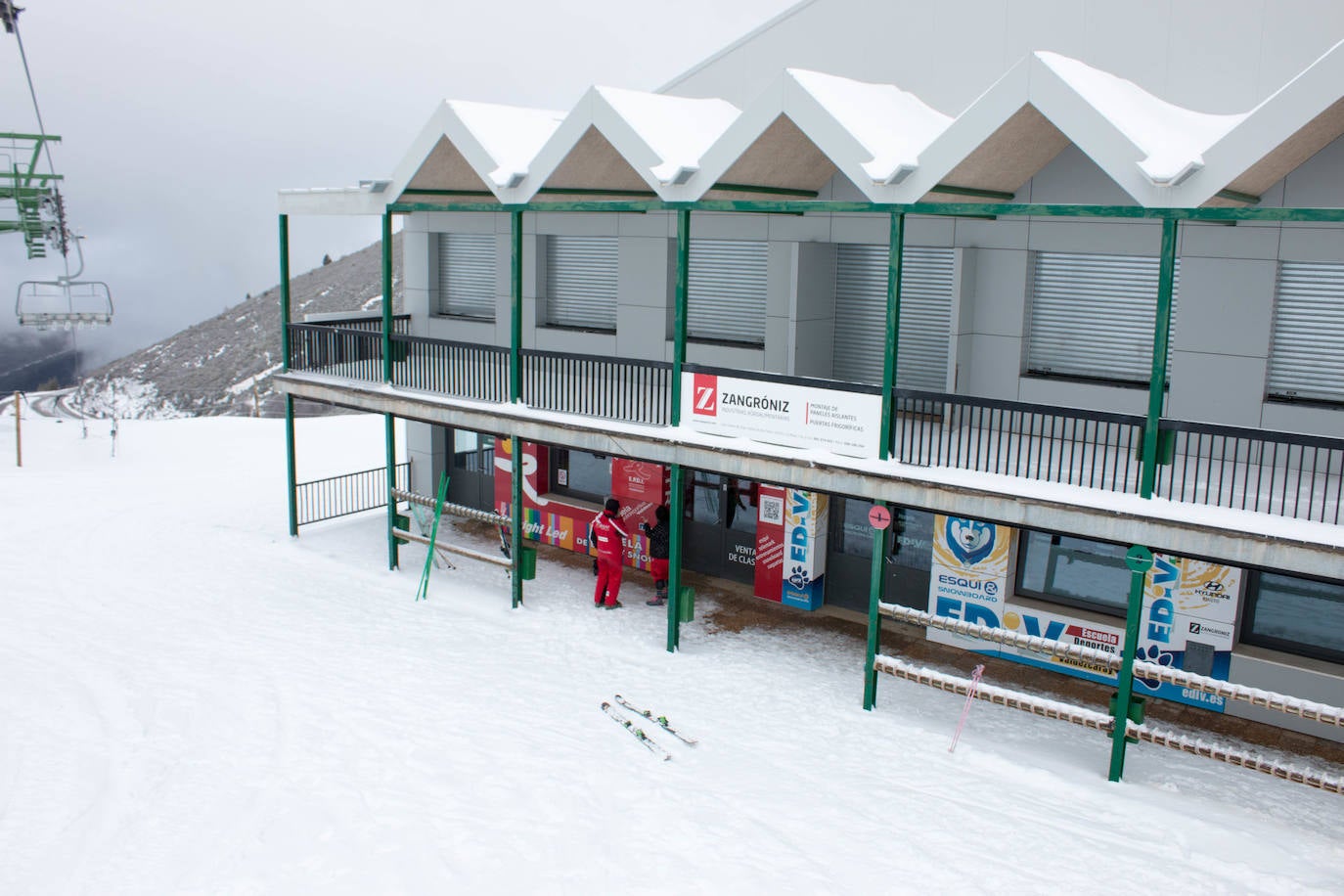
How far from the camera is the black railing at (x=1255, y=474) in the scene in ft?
33.7

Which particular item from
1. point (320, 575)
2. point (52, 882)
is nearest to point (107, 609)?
point (320, 575)

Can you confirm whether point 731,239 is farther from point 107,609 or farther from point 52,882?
point 52,882

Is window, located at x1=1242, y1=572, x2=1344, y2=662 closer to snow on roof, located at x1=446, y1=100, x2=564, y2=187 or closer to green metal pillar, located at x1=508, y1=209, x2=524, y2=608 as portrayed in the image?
green metal pillar, located at x1=508, y1=209, x2=524, y2=608

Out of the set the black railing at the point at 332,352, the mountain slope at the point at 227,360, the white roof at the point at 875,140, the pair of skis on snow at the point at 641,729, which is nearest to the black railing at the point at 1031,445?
the white roof at the point at 875,140

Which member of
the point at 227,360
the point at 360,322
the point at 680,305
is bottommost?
the point at 227,360

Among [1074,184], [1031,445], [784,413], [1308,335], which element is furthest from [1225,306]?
[784,413]

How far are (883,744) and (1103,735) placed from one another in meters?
2.61

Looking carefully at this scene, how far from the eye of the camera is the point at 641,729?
12195 mm

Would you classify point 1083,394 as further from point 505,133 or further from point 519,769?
point 505,133

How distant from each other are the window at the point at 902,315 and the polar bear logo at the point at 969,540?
1.99m

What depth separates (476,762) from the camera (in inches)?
451

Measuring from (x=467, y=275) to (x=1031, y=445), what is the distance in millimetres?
12229

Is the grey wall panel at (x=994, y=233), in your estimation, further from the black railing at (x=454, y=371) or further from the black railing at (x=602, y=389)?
the black railing at (x=454, y=371)

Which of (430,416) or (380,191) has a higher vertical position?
(380,191)
